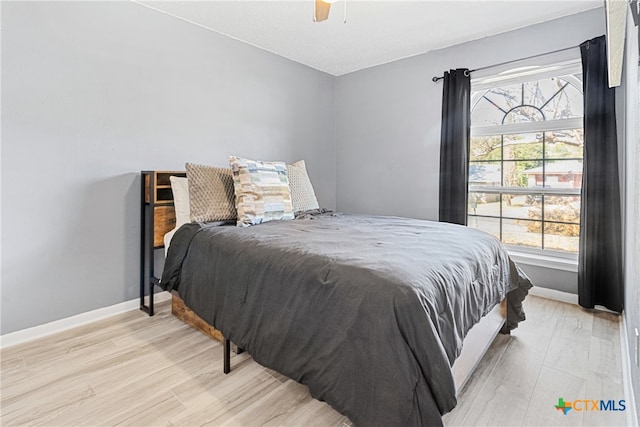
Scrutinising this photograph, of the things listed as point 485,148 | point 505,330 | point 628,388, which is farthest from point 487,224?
point 628,388

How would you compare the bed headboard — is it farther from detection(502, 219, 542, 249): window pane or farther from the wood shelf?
detection(502, 219, 542, 249): window pane

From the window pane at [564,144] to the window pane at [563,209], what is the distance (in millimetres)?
365

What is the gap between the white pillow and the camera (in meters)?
2.36

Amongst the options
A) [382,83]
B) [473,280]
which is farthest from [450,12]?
[473,280]

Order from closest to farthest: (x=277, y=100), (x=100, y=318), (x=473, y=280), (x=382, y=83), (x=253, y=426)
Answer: (x=253, y=426)
(x=473, y=280)
(x=100, y=318)
(x=277, y=100)
(x=382, y=83)

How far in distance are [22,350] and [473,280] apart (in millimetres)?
2556

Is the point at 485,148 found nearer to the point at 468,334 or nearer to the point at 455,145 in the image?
the point at 455,145

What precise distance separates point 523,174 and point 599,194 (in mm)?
684

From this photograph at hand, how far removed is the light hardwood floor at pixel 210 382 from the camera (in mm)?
1441

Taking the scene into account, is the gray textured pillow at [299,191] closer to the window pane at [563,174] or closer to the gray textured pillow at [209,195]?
the gray textured pillow at [209,195]

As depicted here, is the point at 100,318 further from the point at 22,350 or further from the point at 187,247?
the point at 187,247

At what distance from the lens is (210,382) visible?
1.68 metres

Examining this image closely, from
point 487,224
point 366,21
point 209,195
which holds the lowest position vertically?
point 487,224

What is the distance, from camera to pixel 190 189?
91.1 inches
